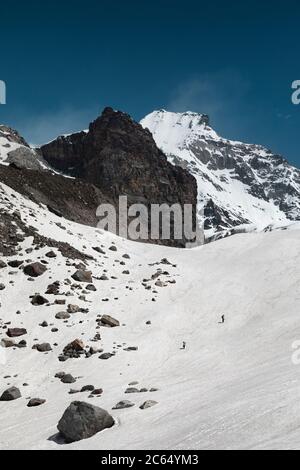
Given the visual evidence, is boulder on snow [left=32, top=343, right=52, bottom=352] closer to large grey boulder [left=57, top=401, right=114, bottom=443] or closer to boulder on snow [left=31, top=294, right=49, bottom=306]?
boulder on snow [left=31, top=294, right=49, bottom=306]

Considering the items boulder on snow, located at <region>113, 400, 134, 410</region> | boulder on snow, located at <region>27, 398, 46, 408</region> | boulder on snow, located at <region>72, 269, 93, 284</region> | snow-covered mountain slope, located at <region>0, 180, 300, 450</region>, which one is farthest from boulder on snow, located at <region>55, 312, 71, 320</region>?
boulder on snow, located at <region>113, 400, 134, 410</region>

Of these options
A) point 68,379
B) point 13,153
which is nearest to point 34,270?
point 68,379

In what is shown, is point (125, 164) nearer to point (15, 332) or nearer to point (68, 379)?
point (15, 332)

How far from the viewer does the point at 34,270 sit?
1011 inches

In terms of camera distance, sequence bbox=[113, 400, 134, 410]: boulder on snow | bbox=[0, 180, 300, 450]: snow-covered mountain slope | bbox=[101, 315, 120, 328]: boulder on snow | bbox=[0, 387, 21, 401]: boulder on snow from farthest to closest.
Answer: bbox=[101, 315, 120, 328]: boulder on snow → bbox=[0, 387, 21, 401]: boulder on snow → bbox=[113, 400, 134, 410]: boulder on snow → bbox=[0, 180, 300, 450]: snow-covered mountain slope

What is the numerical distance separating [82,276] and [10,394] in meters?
11.5

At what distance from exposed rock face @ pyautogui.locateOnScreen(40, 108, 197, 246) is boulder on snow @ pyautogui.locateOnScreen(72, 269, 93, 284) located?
80.5m

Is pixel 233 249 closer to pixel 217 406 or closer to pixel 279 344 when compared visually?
pixel 279 344

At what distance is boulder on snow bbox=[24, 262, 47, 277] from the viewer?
25.7m

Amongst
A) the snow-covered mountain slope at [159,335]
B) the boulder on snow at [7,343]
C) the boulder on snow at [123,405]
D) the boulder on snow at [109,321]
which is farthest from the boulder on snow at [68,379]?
the boulder on snow at [109,321]

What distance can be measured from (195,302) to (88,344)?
8140 mm
